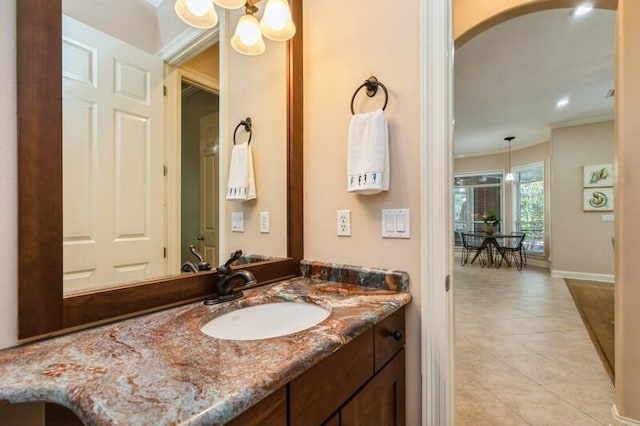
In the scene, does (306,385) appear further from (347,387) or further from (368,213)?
(368,213)

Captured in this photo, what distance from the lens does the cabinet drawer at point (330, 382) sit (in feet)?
2.09

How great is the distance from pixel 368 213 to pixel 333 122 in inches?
18.3

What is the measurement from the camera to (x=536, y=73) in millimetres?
3482

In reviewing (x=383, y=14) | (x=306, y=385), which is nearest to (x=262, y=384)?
(x=306, y=385)

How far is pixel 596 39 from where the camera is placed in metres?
2.78

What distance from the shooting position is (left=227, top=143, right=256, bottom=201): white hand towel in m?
1.41

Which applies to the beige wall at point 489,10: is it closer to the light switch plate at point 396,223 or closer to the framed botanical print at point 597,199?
the light switch plate at point 396,223

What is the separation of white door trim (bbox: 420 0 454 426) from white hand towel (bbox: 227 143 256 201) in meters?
0.82

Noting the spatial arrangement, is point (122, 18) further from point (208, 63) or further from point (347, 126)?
point (347, 126)

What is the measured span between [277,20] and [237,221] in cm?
93

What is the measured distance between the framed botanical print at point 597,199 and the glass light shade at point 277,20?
5.96 metres

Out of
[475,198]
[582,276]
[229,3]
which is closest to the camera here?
[229,3]

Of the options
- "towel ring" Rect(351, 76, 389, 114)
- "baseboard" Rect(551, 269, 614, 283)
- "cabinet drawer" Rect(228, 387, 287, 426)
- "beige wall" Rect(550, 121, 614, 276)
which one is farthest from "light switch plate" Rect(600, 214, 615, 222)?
"cabinet drawer" Rect(228, 387, 287, 426)

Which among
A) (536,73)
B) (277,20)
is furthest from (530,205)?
(277,20)
